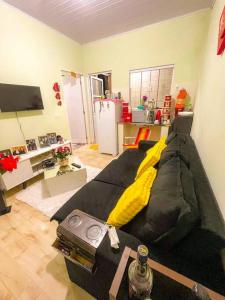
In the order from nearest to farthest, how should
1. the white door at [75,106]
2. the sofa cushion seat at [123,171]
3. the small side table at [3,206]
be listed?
the sofa cushion seat at [123,171] < the small side table at [3,206] < the white door at [75,106]

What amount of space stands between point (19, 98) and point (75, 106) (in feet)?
6.10

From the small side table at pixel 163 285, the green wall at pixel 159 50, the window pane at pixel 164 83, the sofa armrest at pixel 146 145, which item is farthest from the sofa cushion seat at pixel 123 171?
the green wall at pixel 159 50

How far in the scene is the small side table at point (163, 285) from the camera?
52cm

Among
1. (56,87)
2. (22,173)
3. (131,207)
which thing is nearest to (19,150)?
(22,173)

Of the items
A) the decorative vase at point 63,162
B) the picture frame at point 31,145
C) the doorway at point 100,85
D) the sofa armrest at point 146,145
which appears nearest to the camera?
the decorative vase at point 63,162

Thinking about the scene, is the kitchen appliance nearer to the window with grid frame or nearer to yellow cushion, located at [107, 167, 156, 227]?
the window with grid frame

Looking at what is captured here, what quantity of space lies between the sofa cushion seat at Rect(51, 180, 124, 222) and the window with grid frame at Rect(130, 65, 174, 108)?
265 centimetres

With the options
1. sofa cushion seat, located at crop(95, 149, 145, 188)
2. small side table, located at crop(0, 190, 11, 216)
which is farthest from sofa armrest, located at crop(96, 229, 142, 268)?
small side table, located at crop(0, 190, 11, 216)

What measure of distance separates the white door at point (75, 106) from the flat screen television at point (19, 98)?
117 centimetres

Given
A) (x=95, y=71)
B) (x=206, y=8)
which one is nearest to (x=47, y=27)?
(x=95, y=71)

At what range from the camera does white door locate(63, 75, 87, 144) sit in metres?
3.84

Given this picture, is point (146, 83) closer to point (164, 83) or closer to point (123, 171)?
point (164, 83)

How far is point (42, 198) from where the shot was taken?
2043 millimetres

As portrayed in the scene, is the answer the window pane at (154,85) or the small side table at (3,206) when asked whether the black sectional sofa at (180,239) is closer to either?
the small side table at (3,206)
